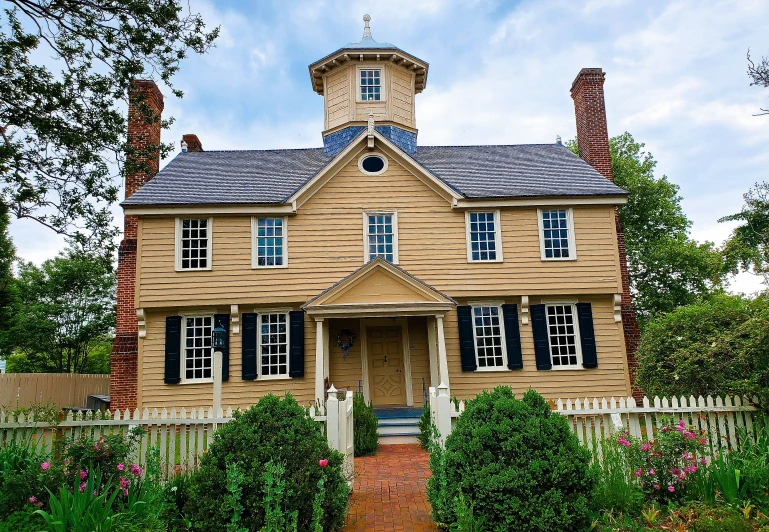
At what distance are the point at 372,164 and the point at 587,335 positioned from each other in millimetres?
7751

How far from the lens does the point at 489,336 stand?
15.1 meters

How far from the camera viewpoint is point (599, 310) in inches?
603

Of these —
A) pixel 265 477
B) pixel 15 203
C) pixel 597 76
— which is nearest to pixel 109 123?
pixel 15 203

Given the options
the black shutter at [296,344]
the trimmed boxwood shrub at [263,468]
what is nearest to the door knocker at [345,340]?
the black shutter at [296,344]

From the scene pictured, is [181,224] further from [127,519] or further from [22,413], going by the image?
[127,519]

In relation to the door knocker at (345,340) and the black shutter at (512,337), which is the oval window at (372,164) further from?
the black shutter at (512,337)

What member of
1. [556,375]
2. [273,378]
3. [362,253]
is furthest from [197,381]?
[556,375]

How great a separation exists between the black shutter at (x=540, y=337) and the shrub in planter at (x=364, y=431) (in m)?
5.73

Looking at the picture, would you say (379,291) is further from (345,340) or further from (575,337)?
(575,337)

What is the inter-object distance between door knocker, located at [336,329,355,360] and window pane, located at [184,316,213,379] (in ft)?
11.5

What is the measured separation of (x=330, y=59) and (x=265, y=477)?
1620 cm

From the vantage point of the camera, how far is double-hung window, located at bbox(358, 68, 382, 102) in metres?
18.3

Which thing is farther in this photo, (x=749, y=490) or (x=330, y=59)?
(x=330, y=59)

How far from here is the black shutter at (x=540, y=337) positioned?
14.8 meters
